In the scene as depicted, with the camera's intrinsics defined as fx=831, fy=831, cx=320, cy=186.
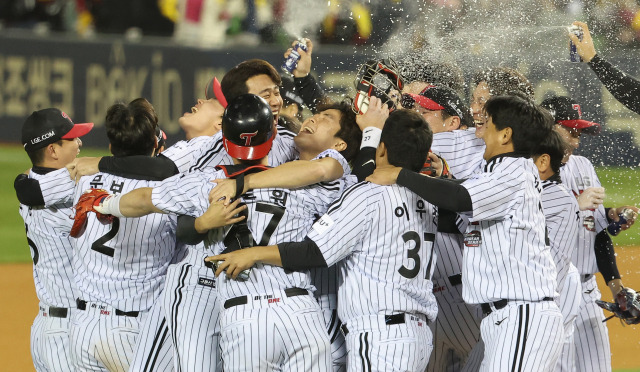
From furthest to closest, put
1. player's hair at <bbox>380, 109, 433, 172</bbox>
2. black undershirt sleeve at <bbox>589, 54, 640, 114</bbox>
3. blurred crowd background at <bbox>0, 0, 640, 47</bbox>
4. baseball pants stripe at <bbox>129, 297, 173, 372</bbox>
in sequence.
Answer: blurred crowd background at <bbox>0, 0, 640, 47</bbox>, black undershirt sleeve at <bbox>589, 54, 640, 114</bbox>, baseball pants stripe at <bbox>129, 297, 173, 372</bbox>, player's hair at <bbox>380, 109, 433, 172</bbox>

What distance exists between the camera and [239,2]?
15.7m

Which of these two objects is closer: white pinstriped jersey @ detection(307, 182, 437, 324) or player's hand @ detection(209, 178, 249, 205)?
player's hand @ detection(209, 178, 249, 205)

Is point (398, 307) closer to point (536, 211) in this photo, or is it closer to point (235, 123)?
point (536, 211)

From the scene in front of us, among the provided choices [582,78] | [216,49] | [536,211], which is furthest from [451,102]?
[216,49]

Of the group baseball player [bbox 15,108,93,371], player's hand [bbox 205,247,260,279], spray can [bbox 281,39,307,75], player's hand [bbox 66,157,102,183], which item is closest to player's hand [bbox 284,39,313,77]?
spray can [bbox 281,39,307,75]

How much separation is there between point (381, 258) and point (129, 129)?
5.25ft

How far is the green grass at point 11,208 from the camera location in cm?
1152

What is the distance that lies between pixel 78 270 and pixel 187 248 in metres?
0.62

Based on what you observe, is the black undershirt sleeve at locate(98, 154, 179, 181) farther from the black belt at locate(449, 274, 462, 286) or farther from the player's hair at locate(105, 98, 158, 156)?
the black belt at locate(449, 274, 462, 286)

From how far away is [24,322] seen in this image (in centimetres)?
874

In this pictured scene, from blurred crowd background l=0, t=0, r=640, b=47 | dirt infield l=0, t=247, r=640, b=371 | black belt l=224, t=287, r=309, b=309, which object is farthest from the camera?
blurred crowd background l=0, t=0, r=640, b=47

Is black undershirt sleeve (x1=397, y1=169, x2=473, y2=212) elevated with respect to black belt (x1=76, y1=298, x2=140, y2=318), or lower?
elevated

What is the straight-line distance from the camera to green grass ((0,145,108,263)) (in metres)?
11.5

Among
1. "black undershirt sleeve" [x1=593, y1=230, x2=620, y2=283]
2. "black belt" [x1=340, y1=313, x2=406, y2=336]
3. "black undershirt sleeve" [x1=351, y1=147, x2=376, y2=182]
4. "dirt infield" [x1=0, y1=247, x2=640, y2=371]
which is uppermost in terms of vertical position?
"black undershirt sleeve" [x1=351, y1=147, x2=376, y2=182]
